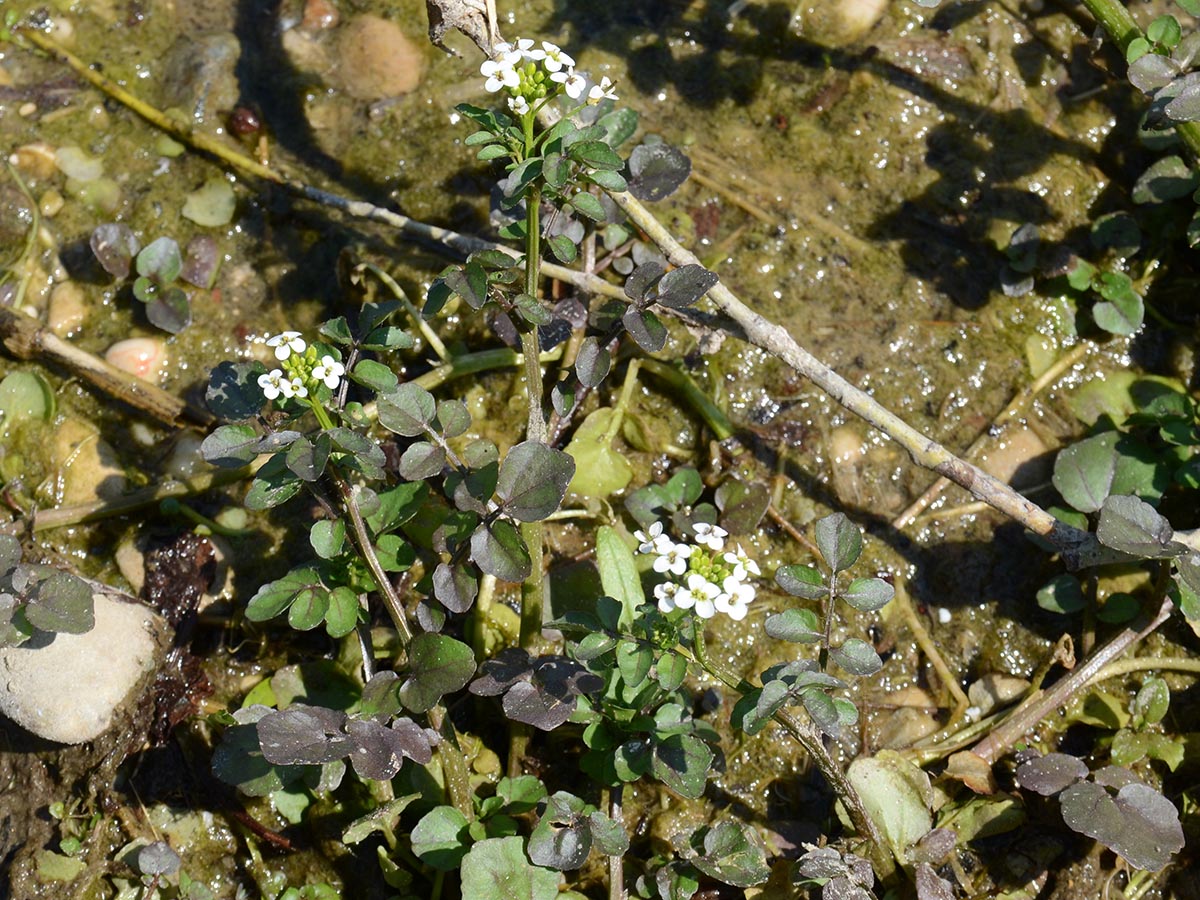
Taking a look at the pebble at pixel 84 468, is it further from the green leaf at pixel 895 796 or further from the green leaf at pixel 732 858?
the green leaf at pixel 895 796

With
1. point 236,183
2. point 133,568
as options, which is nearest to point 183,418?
point 133,568

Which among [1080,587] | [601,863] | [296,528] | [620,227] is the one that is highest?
[620,227]

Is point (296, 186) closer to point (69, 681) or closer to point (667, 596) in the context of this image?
point (69, 681)

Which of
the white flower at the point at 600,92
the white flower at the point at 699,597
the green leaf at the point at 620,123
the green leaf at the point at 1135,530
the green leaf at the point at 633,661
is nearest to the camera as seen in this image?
the white flower at the point at 699,597

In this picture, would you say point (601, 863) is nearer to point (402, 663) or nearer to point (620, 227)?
point (402, 663)

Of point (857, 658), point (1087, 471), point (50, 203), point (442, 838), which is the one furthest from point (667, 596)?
point (50, 203)

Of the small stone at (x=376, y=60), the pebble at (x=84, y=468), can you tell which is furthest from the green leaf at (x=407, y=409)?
the small stone at (x=376, y=60)

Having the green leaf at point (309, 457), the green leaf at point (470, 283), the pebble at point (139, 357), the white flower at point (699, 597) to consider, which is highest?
the green leaf at point (470, 283)
